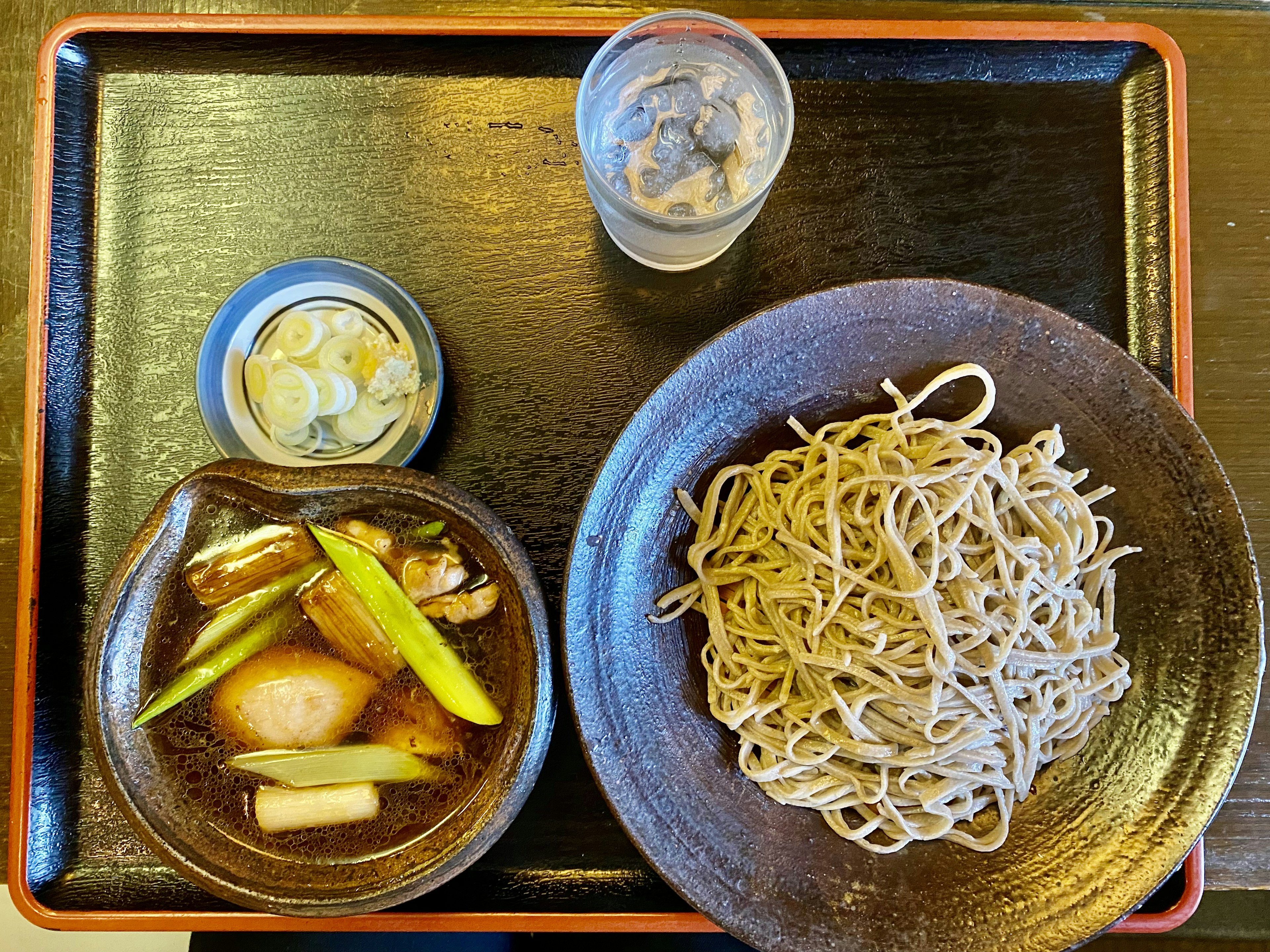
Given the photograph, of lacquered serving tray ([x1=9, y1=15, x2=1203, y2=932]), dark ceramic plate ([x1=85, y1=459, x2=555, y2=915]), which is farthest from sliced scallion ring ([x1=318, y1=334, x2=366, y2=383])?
dark ceramic plate ([x1=85, y1=459, x2=555, y2=915])

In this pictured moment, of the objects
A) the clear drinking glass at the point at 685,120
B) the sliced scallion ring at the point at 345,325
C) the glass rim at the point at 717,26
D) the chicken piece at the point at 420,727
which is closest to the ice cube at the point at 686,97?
the clear drinking glass at the point at 685,120

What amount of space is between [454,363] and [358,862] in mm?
1063

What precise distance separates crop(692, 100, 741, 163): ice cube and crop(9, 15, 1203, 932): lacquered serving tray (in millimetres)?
229

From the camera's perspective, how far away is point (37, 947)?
242 cm

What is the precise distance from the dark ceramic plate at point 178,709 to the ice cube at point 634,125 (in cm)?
86

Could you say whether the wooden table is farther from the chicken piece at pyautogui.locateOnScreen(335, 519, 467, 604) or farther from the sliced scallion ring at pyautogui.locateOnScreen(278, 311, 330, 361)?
the chicken piece at pyautogui.locateOnScreen(335, 519, 467, 604)

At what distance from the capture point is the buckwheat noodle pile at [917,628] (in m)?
1.51

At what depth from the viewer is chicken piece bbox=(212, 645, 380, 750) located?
1472 mm

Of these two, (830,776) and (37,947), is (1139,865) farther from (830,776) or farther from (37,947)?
(37,947)

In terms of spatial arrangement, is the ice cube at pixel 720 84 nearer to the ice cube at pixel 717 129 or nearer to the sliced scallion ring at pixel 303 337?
the ice cube at pixel 717 129

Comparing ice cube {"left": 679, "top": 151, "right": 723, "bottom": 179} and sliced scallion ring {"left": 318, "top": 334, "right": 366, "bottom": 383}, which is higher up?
ice cube {"left": 679, "top": 151, "right": 723, "bottom": 179}

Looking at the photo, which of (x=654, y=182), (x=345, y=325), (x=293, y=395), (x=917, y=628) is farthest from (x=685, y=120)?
(x=917, y=628)

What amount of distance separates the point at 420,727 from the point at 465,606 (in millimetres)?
256

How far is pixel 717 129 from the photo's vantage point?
5.42 ft
